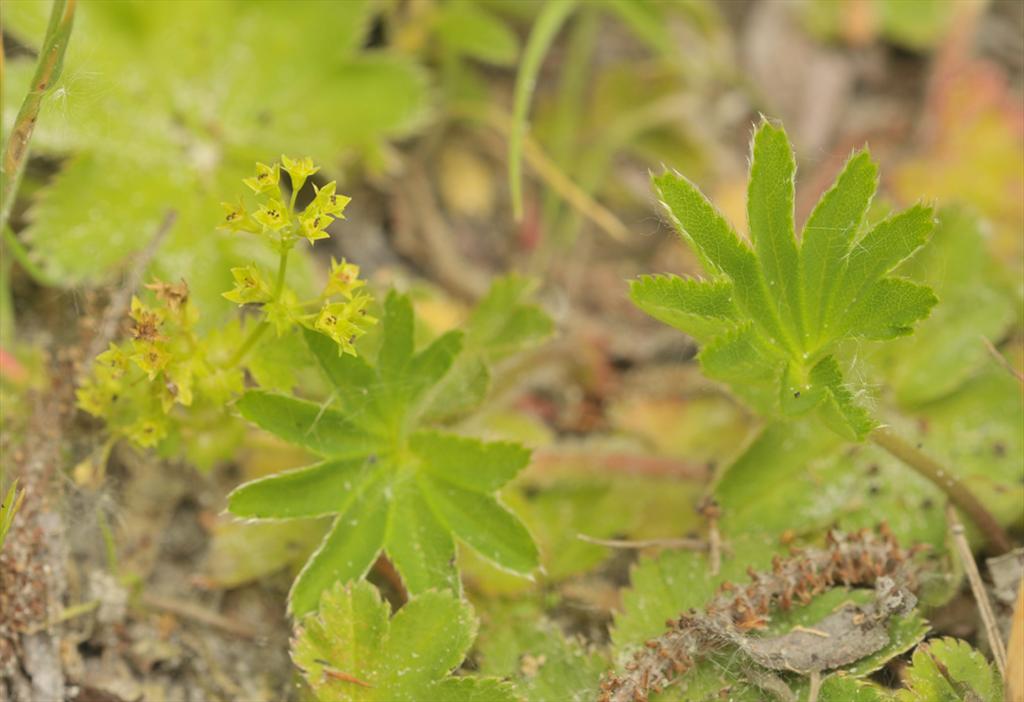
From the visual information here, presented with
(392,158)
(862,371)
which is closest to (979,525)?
(862,371)

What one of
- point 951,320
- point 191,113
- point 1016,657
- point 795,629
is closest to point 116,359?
point 191,113

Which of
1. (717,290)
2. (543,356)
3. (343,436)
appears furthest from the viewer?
(543,356)

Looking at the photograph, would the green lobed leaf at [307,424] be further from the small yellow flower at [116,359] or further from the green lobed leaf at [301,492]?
the small yellow flower at [116,359]

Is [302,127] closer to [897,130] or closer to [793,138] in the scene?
[793,138]

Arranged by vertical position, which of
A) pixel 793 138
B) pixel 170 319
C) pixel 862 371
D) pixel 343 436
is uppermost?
pixel 793 138

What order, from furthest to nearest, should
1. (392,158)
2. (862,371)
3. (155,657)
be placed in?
(392,158), (155,657), (862,371)
